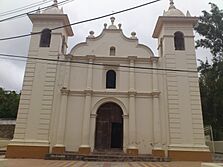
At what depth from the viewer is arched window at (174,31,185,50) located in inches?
633

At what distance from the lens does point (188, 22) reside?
16.2 m

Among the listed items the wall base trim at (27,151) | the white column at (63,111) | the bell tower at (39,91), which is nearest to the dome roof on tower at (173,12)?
the bell tower at (39,91)

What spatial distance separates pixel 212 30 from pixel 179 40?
3989 mm

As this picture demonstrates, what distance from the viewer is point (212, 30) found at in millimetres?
18562

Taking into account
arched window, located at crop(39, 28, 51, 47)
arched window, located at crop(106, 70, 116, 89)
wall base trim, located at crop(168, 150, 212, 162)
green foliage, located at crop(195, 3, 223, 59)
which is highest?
green foliage, located at crop(195, 3, 223, 59)

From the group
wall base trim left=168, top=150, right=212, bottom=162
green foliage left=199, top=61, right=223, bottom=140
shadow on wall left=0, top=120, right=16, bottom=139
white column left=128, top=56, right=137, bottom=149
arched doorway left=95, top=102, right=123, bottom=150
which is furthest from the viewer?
shadow on wall left=0, top=120, right=16, bottom=139

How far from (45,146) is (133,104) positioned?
554 cm

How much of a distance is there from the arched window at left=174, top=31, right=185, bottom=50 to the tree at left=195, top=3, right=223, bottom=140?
11.0ft

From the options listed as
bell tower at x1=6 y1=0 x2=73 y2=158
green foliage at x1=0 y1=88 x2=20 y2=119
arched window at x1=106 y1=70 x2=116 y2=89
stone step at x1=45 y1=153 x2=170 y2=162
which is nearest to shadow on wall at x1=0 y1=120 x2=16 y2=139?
green foliage at x1=0 y1=88 x2=20 y2=119

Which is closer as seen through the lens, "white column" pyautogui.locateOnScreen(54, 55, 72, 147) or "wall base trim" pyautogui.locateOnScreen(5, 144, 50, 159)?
"wall base trim" pyautogui.locateOnScreen(5, 144, 50, 159)

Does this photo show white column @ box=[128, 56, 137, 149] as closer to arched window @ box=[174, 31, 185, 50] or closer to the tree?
arched window @ box=[174, 31, 185, 50]

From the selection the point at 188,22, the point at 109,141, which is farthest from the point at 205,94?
the point at 109,141

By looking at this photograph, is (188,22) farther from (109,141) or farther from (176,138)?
(109,141)

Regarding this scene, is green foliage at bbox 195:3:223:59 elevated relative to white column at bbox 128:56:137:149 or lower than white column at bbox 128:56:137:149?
elevated
